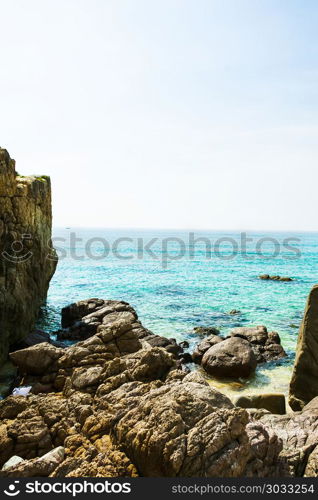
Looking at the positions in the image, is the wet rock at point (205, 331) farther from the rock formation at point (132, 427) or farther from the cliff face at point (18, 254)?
the rock formation at point (132, 427)

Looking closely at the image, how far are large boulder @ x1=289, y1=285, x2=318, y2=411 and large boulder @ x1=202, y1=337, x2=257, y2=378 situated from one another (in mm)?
3694

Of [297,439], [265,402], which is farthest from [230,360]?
[297,439]

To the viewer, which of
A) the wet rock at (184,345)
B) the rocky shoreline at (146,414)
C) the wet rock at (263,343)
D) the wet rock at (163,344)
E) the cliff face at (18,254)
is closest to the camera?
the rocky shoreline at (146,414)

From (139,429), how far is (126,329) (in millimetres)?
8546

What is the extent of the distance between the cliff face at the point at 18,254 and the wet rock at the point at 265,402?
39.5 ft

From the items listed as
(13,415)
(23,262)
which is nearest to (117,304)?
(23,262)

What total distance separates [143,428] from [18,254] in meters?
17.0

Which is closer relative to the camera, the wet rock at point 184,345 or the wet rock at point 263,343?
the wet rock at point 263,343

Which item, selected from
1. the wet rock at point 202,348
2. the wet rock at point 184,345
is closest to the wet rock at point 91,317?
the wet rock at point 184,345

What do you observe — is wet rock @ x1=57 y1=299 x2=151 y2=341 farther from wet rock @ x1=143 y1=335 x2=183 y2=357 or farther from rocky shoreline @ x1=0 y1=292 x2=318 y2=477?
rocky shoreline @ x1=0 y1=292 x2=318 y2=477

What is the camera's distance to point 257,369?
17.4 m

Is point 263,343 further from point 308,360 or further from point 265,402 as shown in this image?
point 265,402

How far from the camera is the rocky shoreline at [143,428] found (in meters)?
6.02

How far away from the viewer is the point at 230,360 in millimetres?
16406
